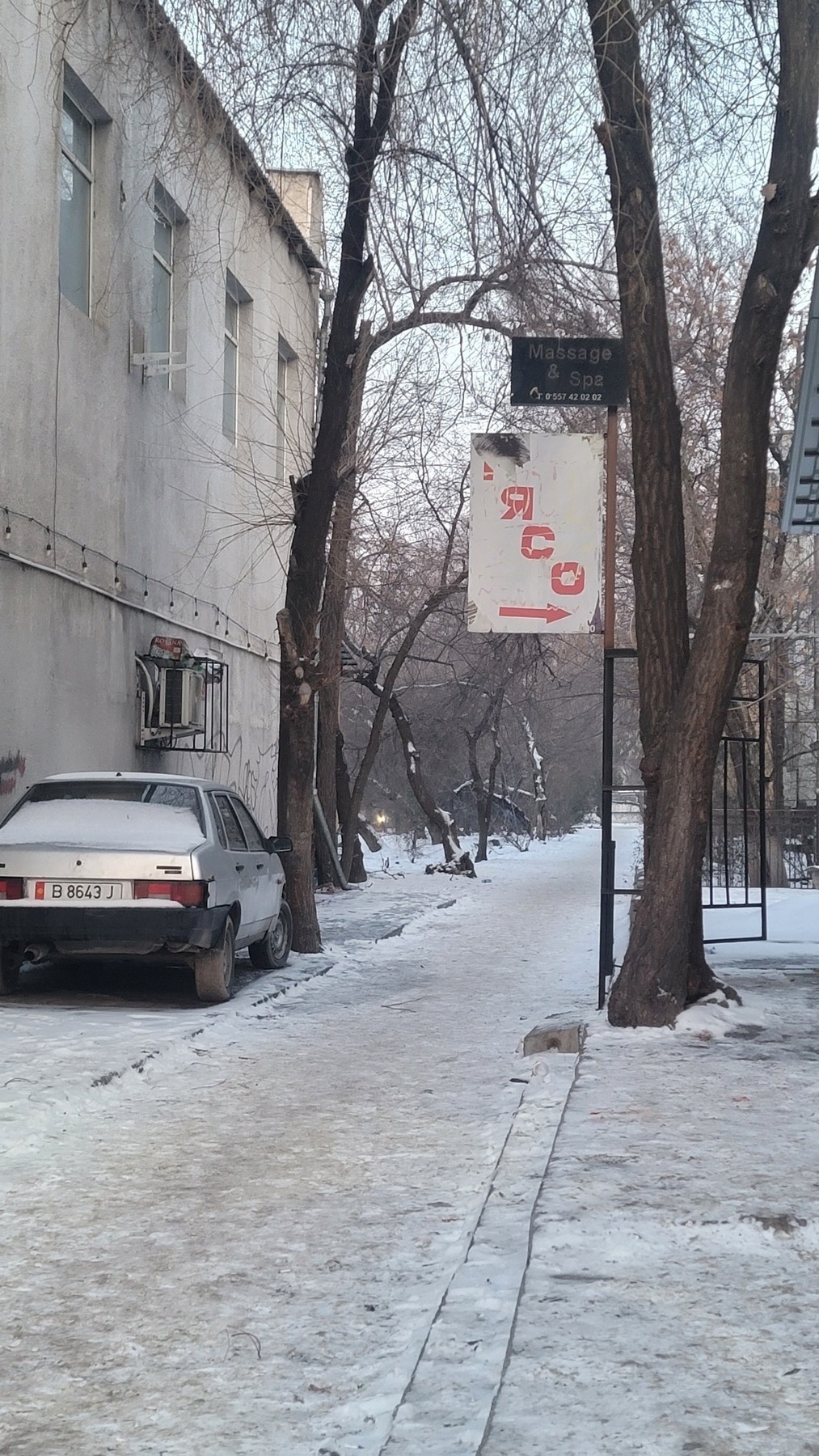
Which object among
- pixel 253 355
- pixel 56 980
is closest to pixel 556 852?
pixel 253 355

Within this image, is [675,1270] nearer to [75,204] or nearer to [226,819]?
[226,819]

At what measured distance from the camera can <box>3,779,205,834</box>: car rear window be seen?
10453 mm

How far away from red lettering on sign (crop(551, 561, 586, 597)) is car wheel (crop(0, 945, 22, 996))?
4494 mm

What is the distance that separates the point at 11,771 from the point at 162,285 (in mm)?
7050

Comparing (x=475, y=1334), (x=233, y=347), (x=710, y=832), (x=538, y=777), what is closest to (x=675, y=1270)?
(x=475, y=1334)

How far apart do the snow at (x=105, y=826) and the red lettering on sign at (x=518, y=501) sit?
3114mm

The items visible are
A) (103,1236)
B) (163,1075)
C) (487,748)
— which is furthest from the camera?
(487,748)

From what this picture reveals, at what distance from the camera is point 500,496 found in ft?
32.7

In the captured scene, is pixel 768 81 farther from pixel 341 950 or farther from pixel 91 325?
pixel 341 950

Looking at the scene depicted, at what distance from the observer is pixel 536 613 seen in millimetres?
9844

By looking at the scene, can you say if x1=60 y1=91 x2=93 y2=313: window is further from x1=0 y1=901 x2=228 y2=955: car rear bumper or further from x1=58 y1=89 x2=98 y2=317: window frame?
x1=0 y1=901 x2=228 y2=955: car rear bumper

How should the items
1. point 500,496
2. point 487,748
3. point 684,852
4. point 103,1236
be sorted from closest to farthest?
point 103,1236
point 684,852
point 500,496
point 487,748

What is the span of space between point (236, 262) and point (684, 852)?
13339 millimetres

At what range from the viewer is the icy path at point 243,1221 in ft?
11.7
